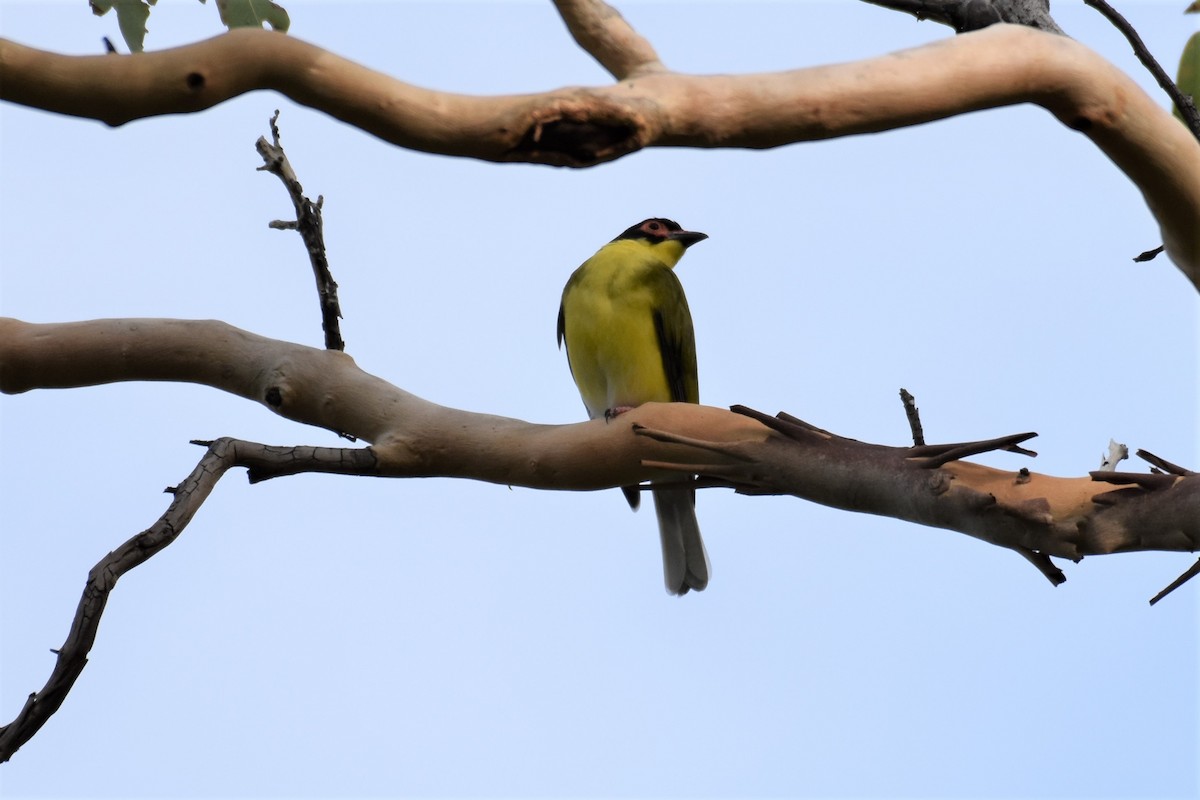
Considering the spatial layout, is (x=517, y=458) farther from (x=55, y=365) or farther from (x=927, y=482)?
(x=55, y=365)

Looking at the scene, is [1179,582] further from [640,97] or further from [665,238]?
[665,238]

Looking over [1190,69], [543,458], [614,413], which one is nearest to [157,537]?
[543,458]

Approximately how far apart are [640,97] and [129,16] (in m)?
2.01

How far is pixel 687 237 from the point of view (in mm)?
6914

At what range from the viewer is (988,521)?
317 centimetres

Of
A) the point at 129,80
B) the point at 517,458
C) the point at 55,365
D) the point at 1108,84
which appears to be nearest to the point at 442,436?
the point at 517,458

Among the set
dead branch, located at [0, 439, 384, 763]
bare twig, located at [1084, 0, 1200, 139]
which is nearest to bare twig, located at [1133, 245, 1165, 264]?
bare twig, located at [1084, 0, 1200, 139]

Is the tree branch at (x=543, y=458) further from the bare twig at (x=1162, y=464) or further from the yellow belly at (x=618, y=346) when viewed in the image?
the yellow belly at (x=618, y=346)

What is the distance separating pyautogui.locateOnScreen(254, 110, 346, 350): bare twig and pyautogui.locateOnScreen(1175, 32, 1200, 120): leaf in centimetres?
272

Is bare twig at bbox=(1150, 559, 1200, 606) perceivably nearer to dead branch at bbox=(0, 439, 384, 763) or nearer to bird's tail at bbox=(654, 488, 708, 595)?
dead branch at bbox=(0, 439, 384, 763)

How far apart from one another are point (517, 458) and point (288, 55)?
1422mm

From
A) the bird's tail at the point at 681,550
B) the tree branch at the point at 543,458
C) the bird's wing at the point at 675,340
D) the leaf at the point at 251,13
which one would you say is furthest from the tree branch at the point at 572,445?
the bird's wing at the point at 675,340

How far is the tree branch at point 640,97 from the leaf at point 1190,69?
34.9 inches

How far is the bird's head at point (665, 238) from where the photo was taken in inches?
271
